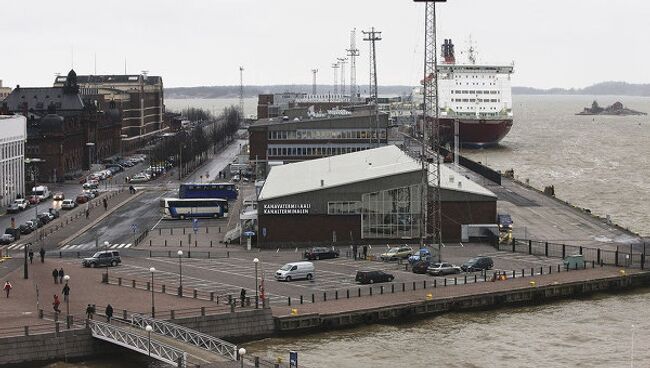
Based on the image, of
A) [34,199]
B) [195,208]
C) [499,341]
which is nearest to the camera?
[499,341]

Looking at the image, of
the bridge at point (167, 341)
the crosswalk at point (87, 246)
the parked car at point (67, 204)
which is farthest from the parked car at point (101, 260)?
the parked car at point (67, 204)

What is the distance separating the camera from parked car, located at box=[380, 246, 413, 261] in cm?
5119

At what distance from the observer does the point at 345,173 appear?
61.9 m

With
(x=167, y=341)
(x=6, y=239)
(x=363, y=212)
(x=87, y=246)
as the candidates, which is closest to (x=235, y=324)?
(x=167, y=341)

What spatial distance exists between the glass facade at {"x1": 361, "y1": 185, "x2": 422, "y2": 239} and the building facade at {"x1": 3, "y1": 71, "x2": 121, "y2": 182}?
38.8 metres

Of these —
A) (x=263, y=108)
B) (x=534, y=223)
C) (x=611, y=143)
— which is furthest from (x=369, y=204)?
(x=263, y=108)

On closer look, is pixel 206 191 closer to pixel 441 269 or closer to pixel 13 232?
pixel 13 232

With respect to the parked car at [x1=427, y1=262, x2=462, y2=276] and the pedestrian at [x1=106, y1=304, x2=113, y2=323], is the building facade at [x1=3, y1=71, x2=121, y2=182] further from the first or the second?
the pedestrian at [x1=106, y1=304, x2=113, y2=323]

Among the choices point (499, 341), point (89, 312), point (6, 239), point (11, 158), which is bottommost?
point (499, 341)

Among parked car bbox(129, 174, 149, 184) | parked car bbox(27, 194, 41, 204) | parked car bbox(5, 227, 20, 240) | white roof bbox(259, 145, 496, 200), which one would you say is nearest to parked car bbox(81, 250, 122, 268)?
white roof bbox(259, 145, 496, 200)

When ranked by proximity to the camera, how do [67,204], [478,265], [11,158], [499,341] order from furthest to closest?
[11,158] < [67,204] < [478,265] < [499,341]

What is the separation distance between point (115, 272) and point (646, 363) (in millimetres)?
23550

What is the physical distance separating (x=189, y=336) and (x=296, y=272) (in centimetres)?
1217

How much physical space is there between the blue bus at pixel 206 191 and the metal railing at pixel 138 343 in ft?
137
